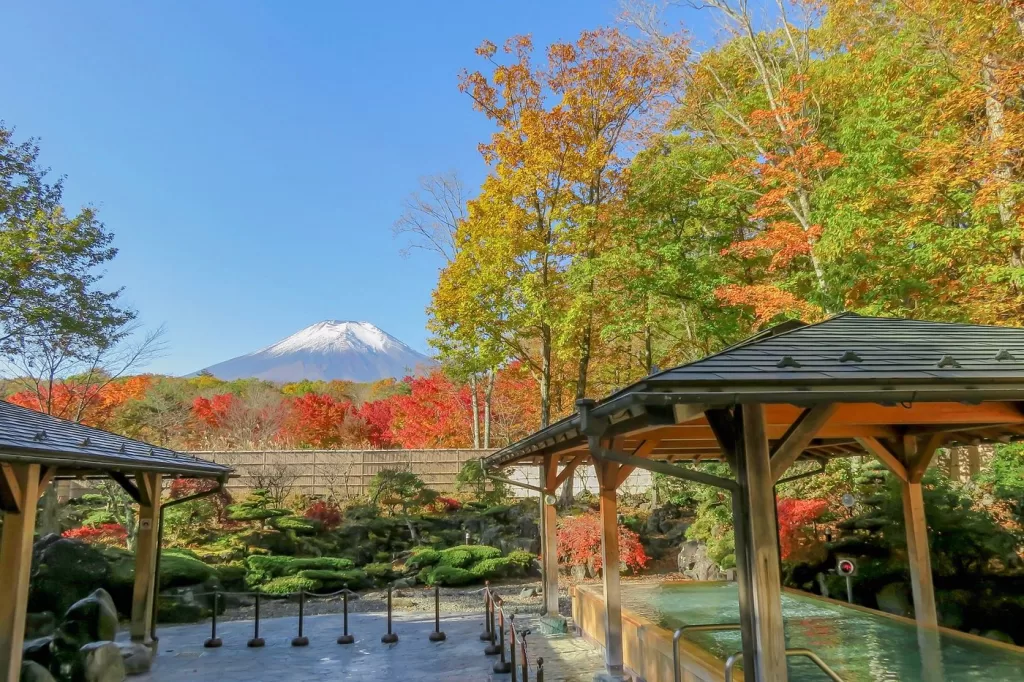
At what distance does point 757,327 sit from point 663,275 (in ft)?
7.15

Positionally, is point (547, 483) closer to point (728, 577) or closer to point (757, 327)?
point (728, 577)

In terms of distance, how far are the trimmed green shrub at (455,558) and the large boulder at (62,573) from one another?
6646 millimetres

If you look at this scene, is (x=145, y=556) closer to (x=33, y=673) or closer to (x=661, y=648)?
(x=33, y=673)

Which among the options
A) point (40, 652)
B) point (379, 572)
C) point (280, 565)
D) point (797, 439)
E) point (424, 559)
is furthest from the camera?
point (424, 559)

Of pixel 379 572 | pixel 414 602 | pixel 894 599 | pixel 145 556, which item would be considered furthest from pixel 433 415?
pixel 894 599

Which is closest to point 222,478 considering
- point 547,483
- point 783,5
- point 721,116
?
point 547,483

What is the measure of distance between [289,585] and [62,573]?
4.42 meters

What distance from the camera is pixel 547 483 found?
908 centimetres

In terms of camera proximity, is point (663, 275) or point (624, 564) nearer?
point (663, 275)

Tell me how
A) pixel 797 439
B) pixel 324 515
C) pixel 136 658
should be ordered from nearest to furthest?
pixel 797 439, pixel 136 658, pixel 324 515

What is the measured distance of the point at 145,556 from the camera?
28.1ft

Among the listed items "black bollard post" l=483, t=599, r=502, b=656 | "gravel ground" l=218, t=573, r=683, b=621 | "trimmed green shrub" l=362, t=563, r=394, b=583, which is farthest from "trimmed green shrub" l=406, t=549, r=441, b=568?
"black bollard post" l=483, t=599, r=502, b=656

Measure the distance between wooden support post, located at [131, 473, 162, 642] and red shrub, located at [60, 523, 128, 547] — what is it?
7.89m

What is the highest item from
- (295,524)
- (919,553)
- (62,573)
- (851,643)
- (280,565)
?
(919,553)
